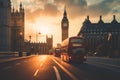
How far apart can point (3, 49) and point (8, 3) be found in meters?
18.5

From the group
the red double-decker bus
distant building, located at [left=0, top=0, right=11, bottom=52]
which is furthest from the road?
distant building, located at [left=0, top=0, right=11, bottom=52]

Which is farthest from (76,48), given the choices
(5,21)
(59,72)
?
(5,21)

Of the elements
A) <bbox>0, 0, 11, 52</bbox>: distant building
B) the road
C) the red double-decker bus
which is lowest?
the road

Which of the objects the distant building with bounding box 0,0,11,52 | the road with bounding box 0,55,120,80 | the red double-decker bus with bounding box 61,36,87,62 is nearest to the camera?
the road with bounding box 0,55,120,80

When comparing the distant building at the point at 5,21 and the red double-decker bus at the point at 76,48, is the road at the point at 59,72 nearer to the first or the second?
the red double-decker bus at the point at 76,48

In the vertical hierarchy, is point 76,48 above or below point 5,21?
below

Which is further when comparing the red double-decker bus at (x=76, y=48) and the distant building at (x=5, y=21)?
the distant building at (x=5, y=21)

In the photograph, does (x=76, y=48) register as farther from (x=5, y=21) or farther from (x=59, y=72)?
(x=5, y=21)

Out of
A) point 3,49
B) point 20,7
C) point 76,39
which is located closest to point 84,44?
point 76,39

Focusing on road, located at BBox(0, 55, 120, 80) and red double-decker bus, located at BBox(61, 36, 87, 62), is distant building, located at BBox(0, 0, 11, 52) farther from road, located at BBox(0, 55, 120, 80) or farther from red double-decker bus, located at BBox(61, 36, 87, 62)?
road, located at BBox(0, 55, 120, 80)

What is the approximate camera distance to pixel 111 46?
8744cm

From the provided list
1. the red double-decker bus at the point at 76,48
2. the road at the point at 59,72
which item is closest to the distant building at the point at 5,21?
the red double-decker bus at the point at 76,48

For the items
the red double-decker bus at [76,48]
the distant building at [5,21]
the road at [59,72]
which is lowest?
the road at [59,72]

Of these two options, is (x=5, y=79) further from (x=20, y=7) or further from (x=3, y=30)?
(x=20, y=7)
